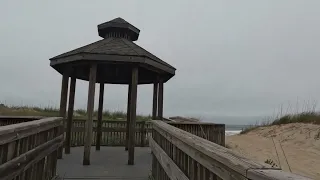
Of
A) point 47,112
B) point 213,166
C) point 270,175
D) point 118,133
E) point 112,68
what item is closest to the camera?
point 270,175

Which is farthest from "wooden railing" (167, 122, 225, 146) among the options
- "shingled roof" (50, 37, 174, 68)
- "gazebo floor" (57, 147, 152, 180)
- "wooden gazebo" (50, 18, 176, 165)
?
"shingled roof" (50, 37, 174, 68)

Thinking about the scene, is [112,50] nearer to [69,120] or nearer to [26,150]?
[69,120]

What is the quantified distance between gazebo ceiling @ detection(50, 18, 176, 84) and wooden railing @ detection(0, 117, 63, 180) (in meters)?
2.65

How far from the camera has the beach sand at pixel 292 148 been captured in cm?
845

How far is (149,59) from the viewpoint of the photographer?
25.5ft

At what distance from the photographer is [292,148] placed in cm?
1146

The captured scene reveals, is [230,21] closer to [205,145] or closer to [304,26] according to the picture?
[304,26]

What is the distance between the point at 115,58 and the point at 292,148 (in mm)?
8289

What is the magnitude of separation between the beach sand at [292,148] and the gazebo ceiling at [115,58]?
12.2 feet

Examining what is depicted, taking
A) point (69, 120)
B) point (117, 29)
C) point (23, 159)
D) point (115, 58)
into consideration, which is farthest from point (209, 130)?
point (23, 159)

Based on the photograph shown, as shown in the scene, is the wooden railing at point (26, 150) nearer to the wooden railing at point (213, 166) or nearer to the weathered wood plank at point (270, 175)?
the wooden railing at point (213, 166)

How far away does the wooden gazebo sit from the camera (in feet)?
24.8

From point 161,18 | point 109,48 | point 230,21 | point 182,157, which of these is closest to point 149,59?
point 109,48

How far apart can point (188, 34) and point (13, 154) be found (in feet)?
68.4
